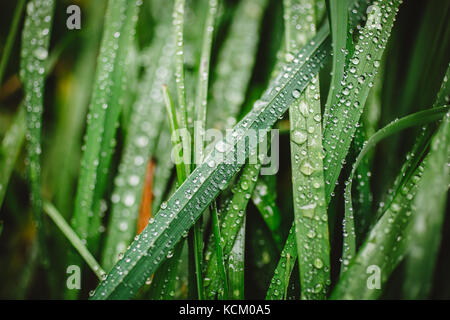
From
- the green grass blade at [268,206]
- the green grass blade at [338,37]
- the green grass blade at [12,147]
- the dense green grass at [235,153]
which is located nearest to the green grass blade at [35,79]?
the dense green grass at [235,153]

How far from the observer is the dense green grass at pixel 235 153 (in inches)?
19.4

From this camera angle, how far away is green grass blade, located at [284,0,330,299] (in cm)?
49

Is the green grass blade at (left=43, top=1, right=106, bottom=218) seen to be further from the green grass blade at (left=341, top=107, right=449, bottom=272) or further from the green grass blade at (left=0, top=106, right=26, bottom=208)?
the green grass blade at (left=341, top=107, right=449, bottom=272)

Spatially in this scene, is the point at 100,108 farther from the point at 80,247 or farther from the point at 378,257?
the point at 378,257

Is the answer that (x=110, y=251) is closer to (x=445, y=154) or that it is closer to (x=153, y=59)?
(x=153, y=59)

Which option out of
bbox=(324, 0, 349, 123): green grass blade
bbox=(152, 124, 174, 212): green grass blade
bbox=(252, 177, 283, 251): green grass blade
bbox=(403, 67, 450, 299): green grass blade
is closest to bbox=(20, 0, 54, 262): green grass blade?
bbox=(152, 124, 174, 212): green grass blade

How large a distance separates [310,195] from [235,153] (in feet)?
0.54

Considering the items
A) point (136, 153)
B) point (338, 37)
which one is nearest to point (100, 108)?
point (136, 153)

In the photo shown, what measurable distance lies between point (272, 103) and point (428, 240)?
34 cm

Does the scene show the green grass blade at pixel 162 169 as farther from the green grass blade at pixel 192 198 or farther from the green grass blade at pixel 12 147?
the green grass blade at pixel 12 147

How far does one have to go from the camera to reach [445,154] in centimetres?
41

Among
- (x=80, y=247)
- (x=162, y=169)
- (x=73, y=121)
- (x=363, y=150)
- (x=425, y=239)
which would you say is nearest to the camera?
(x=425, y=239)

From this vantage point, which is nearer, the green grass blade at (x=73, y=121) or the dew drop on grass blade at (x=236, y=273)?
the dew drop on grass blade at (x=236, y=273)

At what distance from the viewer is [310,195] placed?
507 mm
